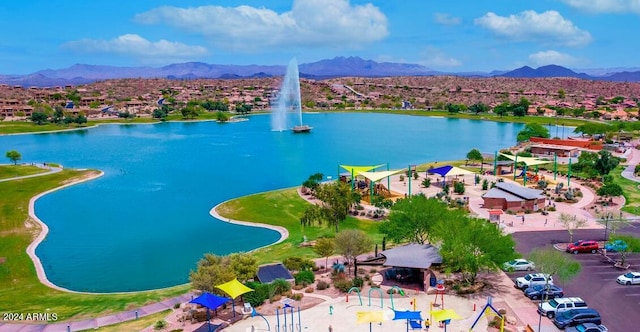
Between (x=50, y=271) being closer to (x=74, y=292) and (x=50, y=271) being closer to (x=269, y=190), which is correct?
(x=74, y=292)

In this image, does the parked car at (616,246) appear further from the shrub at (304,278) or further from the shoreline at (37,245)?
the shoreline at (37,245)

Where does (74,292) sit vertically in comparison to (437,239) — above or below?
below

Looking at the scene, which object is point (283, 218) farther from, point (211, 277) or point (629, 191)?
point (629, 191)

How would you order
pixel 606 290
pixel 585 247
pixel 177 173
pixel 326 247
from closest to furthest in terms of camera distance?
pixel 606 290 → pixel 326 247 → pixel 585 247 → pixel 177 173

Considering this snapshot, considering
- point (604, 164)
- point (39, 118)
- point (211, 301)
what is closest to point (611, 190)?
point (604, 164)

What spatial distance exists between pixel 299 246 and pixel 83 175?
51.4m

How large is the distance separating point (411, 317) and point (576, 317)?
343 inches

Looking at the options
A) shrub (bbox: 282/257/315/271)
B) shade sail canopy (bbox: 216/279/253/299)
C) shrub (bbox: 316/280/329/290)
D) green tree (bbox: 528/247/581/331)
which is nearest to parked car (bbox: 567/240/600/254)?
green tree (bbox: 528/247/581/331)

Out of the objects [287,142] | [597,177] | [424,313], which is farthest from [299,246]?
[287,142]

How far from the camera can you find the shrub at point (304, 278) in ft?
104

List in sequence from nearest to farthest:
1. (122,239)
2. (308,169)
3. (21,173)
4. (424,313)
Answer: (424,313) → (122,239) → (21,173) → (308,169)

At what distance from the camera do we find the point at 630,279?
30.4 metres

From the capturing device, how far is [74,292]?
35000mm

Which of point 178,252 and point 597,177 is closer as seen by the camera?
point 178,252
